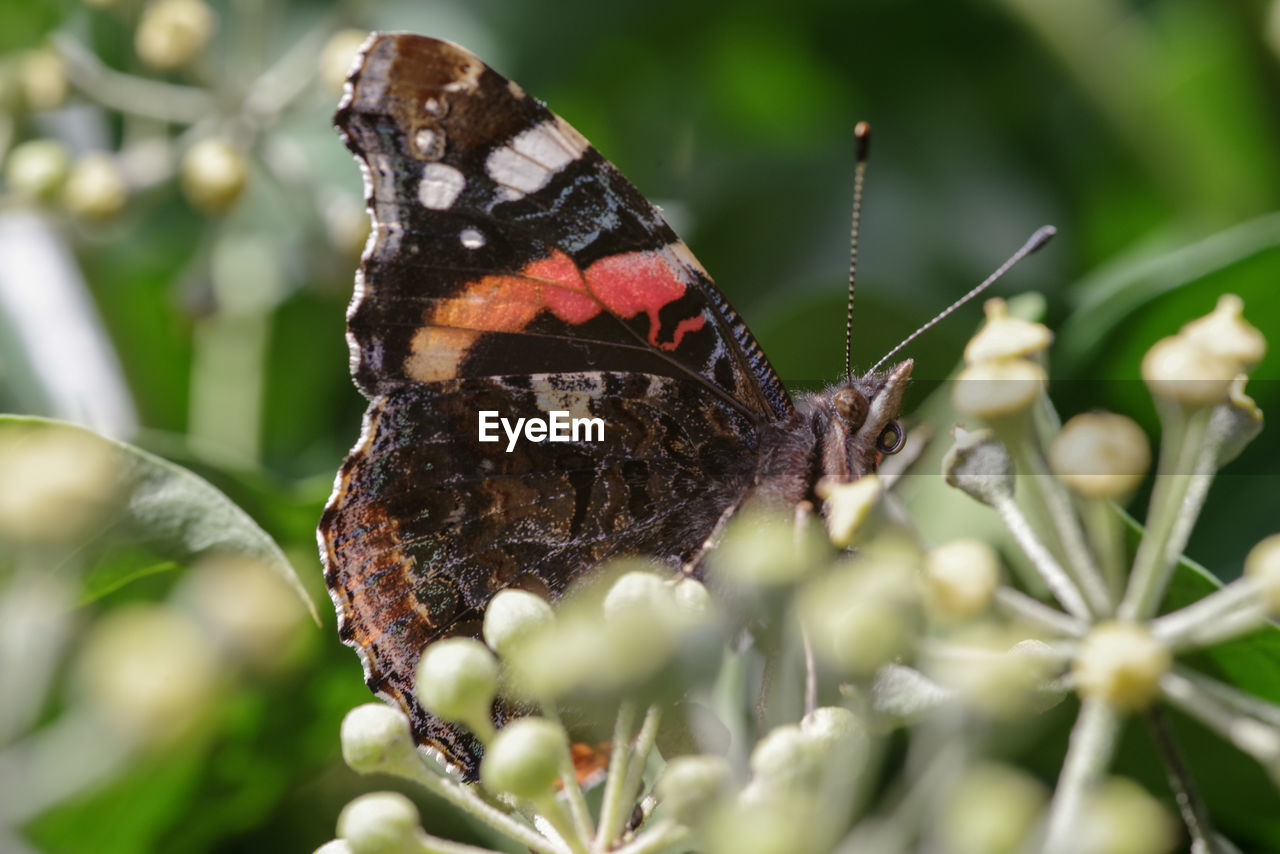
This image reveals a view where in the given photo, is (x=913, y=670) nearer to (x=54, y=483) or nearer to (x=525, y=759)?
(x=525, y=759)

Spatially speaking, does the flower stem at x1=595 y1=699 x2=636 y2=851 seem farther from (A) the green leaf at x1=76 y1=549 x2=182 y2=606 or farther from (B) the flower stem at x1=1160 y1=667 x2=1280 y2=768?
(A) the green leaf at x1=76 y1=549 x2=182 y2=606

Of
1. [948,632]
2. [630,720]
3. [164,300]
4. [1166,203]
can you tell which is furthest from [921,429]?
[164,300]

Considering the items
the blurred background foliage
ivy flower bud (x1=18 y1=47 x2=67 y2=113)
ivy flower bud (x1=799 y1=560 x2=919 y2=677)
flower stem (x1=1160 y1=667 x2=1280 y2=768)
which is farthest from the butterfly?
ivy flower bud (x1=18 y1=47 x2=67 y2=113)

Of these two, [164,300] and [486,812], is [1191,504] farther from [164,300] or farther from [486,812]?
[164,300]

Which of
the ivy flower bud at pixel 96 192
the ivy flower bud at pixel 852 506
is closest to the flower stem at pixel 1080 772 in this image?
the ivy flower bud at pixel 852 506

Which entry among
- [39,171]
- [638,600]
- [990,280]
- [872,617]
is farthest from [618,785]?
[39,171]
